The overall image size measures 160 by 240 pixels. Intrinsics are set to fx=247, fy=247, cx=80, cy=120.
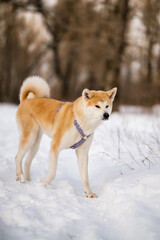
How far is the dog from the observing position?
126 inches

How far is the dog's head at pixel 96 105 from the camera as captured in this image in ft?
10.0

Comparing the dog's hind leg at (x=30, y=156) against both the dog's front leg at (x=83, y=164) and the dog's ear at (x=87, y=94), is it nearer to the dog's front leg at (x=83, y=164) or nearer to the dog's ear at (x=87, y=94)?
the dog's front leg at (x=83, y=164)

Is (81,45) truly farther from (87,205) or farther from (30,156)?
(87,205)

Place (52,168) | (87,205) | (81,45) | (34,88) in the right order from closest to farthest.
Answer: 1. (87,205)
2. (52,168)
3. (34,88)
4. (81,45)

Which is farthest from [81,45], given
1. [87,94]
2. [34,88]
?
[87,94]

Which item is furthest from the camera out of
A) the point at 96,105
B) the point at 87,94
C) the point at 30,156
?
the point at 30,156

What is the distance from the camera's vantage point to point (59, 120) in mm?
3455

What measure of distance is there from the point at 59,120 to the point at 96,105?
633 millimetres

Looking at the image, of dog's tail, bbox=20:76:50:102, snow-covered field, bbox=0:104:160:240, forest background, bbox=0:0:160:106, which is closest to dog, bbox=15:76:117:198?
dog's tail, bbox=20:76:50:102

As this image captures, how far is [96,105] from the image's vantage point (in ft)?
10.2

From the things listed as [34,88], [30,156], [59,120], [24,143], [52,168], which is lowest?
[30,156]

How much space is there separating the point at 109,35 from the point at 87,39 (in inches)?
60.6

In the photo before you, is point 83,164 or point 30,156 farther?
point 30,156

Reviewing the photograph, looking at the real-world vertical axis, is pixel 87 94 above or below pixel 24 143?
above
